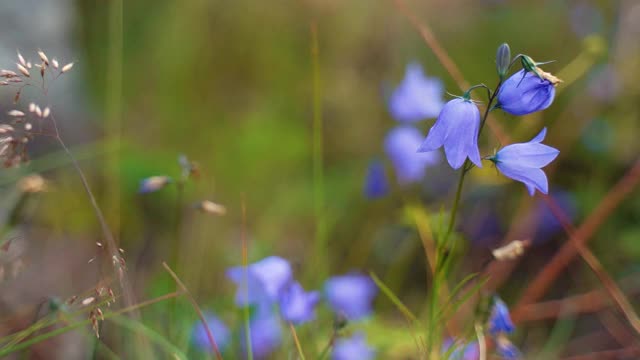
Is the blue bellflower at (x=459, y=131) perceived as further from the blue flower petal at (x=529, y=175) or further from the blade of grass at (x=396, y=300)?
the blade of grass at (x=396, y=300)

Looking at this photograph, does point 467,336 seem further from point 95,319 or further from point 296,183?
point 296,183

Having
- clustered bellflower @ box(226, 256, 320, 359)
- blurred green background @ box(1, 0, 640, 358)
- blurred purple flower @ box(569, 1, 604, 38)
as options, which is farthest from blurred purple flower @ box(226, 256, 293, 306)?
blurred purple flower @ box(569, 1, 604, 38)

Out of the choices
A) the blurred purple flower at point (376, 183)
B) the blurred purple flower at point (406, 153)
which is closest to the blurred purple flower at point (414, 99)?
the blurred purple flower at point (406, 153)

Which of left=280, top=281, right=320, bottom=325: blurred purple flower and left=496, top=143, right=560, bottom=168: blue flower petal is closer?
left=496, top=143, right=560, bottom=168: blue flower petal

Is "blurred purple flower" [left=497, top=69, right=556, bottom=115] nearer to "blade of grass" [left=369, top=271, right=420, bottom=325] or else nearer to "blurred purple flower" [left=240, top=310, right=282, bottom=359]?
"blade of grass" [left=369, top=271, right=420, bottom=325]

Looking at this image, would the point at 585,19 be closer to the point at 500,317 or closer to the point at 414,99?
the point at 414,99
